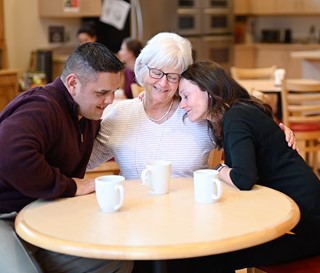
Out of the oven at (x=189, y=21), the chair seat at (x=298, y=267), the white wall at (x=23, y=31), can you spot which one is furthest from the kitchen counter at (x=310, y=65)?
the chair seat at (x=298, y=267)

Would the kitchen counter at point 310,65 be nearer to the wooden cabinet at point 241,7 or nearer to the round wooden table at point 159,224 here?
the wooden cabinet at point 241,7

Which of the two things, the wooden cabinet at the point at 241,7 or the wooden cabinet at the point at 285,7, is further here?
the wooden cabinet at the point at 241,7

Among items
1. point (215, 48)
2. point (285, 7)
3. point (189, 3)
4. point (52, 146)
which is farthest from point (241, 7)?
point (52, 146)

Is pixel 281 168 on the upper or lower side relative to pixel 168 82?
lower

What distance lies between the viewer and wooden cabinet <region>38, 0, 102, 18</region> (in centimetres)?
714

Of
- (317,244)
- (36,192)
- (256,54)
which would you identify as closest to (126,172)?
(36,192)

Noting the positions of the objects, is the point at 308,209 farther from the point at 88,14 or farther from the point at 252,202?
the point at 88,14

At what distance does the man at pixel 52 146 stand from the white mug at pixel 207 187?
0.35m

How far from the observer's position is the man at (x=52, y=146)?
79.7 inches

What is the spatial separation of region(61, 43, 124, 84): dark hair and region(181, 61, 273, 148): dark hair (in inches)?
12.3

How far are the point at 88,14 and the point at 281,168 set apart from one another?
5411mm

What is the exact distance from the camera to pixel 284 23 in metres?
9.27

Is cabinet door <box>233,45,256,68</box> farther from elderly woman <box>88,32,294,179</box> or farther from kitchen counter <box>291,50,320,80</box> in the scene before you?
elderly woman <box>88,32,294,179</box>

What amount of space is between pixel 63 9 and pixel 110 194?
550cm
